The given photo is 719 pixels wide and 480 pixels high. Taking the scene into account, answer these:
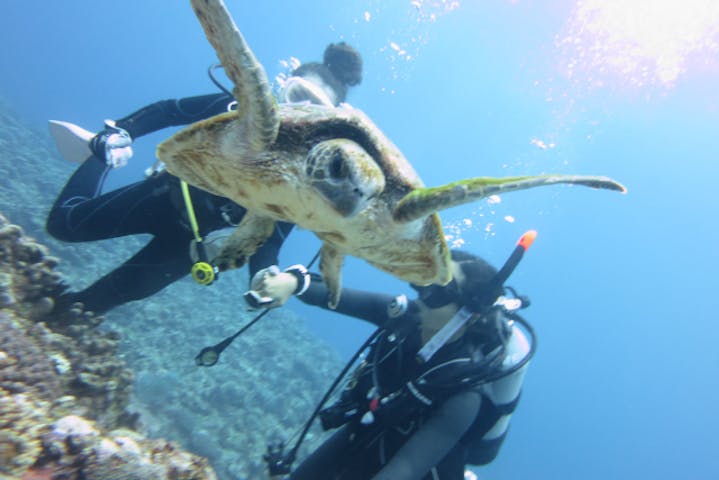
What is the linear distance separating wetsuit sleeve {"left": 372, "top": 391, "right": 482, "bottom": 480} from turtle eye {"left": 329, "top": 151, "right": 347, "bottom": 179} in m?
2.33

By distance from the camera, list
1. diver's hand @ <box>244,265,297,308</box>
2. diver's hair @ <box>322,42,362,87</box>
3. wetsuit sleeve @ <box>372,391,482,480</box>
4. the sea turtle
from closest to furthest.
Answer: the sea turtle < diver's hand @ <box>244,265,297,308</box> < wetsuit sleeve @ <box>372,391,482,480</box> < diver's hair @ <box>322,42,362,87</box>

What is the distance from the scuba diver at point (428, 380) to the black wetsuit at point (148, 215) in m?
1.21

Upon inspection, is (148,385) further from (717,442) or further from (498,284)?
(717,442)

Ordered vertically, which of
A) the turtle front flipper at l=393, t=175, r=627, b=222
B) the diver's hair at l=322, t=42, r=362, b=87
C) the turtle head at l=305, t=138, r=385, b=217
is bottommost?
the turtle head at l=305, t=138, r=385, b=217

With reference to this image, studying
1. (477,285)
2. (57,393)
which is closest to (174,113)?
(57,393)

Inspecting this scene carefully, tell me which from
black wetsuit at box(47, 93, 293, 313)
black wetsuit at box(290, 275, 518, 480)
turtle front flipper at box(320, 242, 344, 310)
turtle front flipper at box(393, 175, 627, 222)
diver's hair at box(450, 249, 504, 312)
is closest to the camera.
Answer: turtle front flipper at box(393, 175, 627, 222)

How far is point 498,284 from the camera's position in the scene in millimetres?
3457

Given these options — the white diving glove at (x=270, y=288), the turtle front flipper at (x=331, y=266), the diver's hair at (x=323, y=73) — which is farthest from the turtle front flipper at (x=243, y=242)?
the diver's hair at (x=323, y=73)

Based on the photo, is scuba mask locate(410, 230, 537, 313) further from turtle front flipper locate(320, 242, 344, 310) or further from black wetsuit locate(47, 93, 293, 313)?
black wetsuit locate(47, 93, 293, 313)

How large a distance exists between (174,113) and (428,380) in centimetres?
359

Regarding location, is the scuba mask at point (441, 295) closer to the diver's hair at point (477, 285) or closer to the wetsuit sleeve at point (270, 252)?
the diver's hair at point (477, 285)

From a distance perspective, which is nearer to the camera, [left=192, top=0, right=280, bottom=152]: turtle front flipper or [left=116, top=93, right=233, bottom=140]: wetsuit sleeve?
[left=192, top=0, right=280, bottom=152]: turtle front flipper

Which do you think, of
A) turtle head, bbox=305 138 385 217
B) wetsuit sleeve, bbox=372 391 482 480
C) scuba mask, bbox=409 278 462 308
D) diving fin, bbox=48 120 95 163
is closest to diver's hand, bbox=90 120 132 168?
diving fin, bbox=48 120 95 163

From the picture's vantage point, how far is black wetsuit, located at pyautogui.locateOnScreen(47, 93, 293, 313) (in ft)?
11.6
